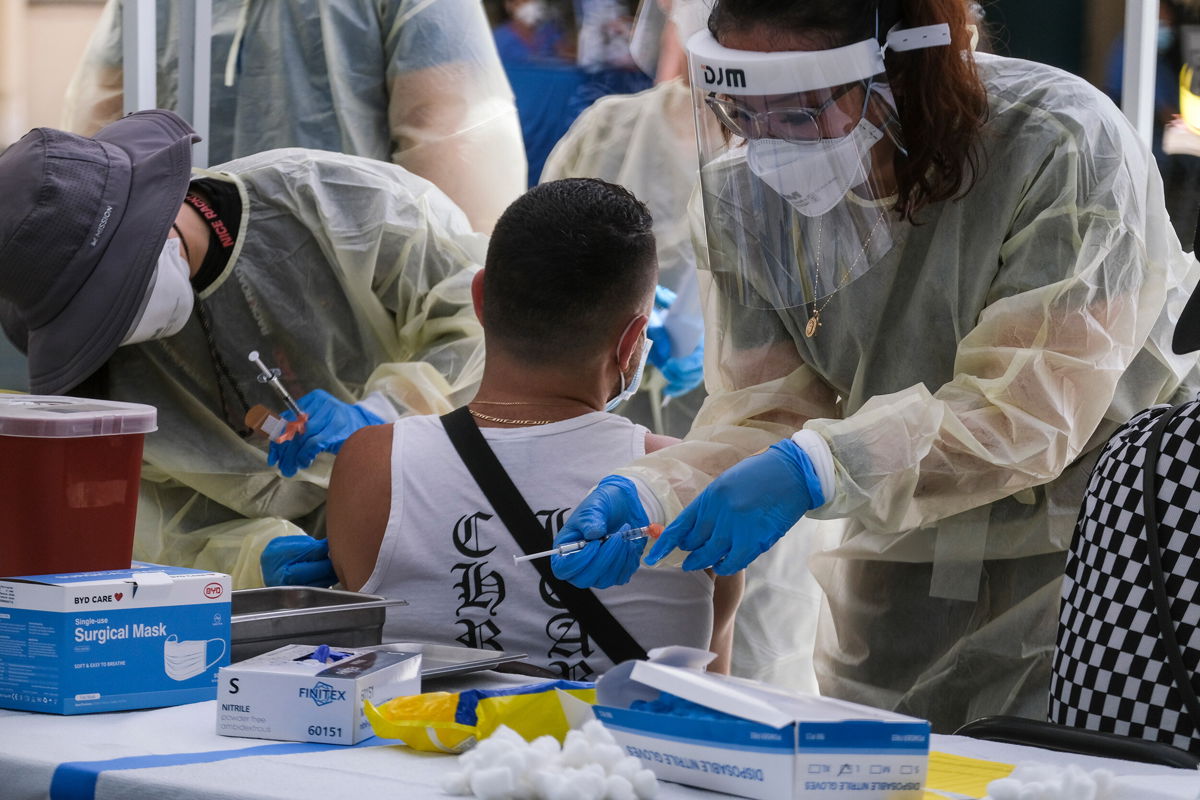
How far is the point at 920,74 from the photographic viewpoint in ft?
5.36

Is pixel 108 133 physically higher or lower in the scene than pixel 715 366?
higher

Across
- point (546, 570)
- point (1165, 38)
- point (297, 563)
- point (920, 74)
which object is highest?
point (920, 74)

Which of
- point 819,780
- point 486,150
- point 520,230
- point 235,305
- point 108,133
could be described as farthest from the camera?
point 486,150

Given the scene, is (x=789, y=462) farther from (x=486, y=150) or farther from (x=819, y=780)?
(x=486, y=150)

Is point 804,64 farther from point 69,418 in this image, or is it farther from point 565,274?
point 69,418

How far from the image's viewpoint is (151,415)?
4.98 ft

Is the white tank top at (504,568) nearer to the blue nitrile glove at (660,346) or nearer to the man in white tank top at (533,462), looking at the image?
the man in white tank top at (533,462)

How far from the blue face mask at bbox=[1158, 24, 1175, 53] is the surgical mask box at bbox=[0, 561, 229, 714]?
94.7 inches

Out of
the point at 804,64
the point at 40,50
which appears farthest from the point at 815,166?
the point at 40,50

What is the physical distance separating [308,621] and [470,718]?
366mm

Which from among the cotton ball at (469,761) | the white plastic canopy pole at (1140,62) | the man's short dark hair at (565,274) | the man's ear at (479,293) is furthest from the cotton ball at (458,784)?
the white plastic canopy pole at (1140,62)

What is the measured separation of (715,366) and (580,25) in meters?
2.43

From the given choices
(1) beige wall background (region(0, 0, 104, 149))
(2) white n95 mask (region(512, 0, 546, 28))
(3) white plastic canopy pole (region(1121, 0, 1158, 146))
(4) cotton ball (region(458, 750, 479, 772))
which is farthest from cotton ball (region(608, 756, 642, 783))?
(2) white n95 mask (region(512, 0, 546, 28))

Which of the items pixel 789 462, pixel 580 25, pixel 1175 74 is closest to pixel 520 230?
pixel 789 462
